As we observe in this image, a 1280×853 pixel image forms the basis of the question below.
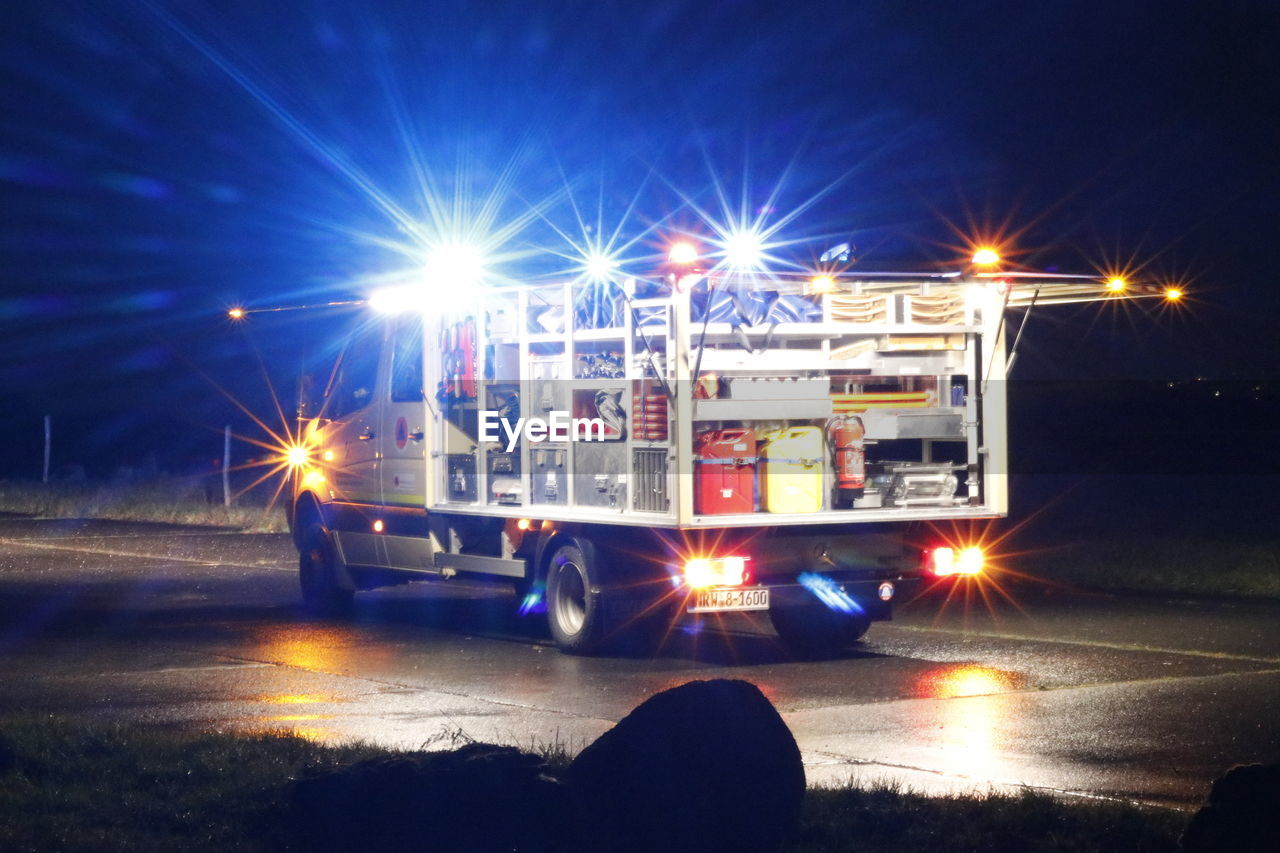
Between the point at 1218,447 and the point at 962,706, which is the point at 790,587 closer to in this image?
the point at 962,706

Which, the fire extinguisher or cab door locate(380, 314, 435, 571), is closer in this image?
the fire extinguisher

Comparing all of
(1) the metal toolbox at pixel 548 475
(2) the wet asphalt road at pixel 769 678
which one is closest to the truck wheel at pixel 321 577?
(2) the wet asphalt road at pixel 769 678

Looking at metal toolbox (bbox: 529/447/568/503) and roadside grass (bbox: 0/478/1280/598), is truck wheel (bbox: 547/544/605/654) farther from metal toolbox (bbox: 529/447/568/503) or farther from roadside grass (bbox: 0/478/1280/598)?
roadside grass (bbox: 0/478/1280/598)

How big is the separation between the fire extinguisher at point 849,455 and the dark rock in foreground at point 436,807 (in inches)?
237

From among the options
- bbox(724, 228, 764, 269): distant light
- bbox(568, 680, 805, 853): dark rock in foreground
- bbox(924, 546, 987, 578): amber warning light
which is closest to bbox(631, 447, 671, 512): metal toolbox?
bbox(724, 228, 764, 269): distant light

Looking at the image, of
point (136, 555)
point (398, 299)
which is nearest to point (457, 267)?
point (398, 299)

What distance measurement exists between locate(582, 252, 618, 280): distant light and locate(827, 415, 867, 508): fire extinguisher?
75.0 inches

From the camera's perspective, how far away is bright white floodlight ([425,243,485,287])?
512 inches

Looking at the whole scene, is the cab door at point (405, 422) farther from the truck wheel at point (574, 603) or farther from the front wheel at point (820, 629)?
the front wheel at point (820, 629)

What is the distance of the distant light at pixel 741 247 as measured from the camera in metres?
11.0

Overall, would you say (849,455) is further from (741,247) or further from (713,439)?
(741,247)

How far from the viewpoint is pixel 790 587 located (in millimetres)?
11477

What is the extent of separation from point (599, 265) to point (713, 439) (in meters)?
1.38

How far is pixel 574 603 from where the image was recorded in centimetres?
1239
